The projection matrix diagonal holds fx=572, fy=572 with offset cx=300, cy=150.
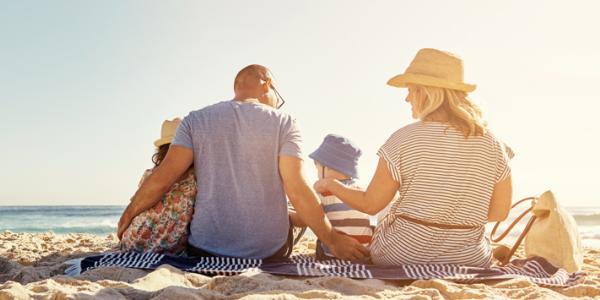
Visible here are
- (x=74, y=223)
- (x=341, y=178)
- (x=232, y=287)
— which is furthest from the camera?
(x=74, y=223)

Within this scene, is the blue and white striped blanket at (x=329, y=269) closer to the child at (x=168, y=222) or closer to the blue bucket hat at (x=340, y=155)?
the child at (x=168, y=222)

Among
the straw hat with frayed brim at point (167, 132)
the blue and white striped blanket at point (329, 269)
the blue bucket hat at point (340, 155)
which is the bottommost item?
the blue and white striped blanket at point (329, 269)

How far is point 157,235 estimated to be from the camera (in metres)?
3.98

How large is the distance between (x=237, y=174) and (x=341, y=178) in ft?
2.86

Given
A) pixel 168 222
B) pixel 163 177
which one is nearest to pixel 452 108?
pixel 163 177

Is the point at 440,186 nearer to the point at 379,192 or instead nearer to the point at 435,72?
the point at 379,192

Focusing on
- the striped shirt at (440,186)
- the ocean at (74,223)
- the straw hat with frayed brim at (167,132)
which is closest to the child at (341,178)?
the striped shirt at (440,186)

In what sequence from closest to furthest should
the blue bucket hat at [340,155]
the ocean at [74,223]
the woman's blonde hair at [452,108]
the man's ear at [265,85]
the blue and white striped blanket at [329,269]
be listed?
the blue and white striped blanket at [329,269], the woman's blonde hair at [452,108], the man's ear at [265,85], the blue bucket hat at [340,155], the ocean at [74,223]

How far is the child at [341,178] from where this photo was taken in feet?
13.9

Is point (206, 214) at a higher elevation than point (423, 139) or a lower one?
lower

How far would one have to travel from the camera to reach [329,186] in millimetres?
3885

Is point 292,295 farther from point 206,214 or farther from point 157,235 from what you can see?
point 157,235

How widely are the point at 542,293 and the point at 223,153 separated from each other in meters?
2.11

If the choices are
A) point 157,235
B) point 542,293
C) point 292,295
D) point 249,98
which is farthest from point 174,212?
point 542,293
